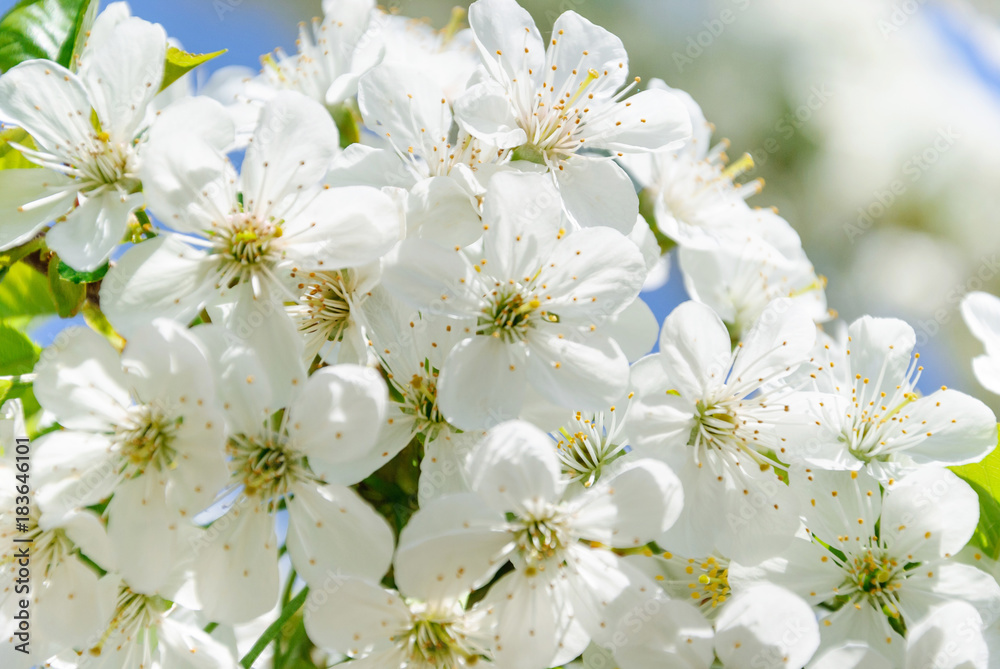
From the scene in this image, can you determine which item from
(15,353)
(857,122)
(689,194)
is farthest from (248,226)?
(857,122)

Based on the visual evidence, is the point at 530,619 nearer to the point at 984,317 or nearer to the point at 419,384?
the point at 419,384

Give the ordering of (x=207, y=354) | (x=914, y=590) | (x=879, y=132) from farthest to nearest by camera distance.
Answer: (x=879, y=132) < (x=914, y=590) < (x=207, y=354)

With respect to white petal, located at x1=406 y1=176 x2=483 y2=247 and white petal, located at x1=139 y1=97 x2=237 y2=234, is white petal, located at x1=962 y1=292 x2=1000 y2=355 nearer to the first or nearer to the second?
white petal, located at x1=406 y1=176 x2=483 y2=247

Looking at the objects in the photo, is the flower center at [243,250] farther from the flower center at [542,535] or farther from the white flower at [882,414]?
the white flower at [882,414]

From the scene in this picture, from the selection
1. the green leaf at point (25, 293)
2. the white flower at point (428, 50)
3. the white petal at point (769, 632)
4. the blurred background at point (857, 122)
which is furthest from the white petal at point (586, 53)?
the blurred background at point (857, 122)

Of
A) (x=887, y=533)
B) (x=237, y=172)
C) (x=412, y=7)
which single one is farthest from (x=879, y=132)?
(x=237, y=172)

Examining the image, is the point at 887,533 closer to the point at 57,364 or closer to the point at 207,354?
the point at 207,354
